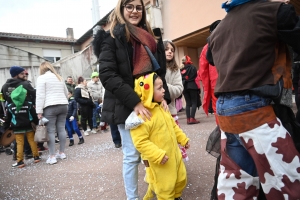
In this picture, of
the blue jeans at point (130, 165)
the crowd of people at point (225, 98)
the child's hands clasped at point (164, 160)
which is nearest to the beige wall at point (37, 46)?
the crowd of people at point (225, 98)

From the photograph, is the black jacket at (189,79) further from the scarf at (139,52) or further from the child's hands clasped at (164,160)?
the child's hands clasped at (164,160)

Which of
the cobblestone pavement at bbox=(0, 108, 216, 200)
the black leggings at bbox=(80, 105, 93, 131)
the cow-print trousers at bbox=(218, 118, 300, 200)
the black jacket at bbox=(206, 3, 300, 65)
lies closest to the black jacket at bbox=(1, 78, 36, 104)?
the cobblestone pavement at bbox=(0, 108, 216, 200)

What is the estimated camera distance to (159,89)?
77.9 inches

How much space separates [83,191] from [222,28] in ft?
7.88

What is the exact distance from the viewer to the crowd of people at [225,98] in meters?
1.19

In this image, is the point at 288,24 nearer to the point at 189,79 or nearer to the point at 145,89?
the point at 145,89

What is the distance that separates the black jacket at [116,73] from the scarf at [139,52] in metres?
0.04

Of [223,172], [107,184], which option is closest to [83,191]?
[107,184]

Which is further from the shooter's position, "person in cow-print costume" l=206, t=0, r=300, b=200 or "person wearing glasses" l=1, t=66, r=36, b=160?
"person wearing glasses" l=1, t=66, r=36, b=160

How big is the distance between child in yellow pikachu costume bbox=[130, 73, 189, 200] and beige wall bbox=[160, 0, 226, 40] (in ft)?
24.5

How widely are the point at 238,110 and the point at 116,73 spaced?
3.35 ft

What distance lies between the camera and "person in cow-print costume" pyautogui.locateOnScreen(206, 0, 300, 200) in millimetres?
1170

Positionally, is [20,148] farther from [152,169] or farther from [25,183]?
[152,169]

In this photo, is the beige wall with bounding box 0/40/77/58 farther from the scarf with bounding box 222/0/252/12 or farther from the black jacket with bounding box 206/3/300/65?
the black jacket with bounding box 206/3/300/65
